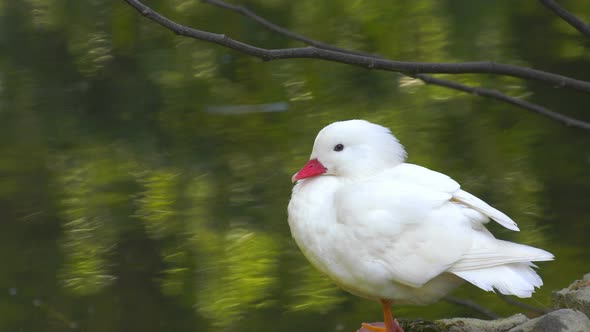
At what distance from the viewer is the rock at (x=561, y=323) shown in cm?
88

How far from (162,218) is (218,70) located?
25 centimetres

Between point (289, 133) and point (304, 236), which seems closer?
point (304, 236)

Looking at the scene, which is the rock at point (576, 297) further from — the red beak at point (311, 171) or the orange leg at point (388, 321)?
the red beak at point (311, 171)

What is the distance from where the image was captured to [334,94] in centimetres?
112

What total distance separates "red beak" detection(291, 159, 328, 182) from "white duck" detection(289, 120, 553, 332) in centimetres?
2

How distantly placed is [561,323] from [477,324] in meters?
0.16

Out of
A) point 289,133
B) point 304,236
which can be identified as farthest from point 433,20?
point 304,236

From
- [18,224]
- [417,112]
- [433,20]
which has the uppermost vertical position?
[433,20]

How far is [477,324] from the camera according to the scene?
104cm

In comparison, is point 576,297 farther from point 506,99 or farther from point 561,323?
point 506,99

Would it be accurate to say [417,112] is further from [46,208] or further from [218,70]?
[46,208]

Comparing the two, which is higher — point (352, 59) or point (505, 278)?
point (352, 59)

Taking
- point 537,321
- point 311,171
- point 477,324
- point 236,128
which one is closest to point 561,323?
point 537,321

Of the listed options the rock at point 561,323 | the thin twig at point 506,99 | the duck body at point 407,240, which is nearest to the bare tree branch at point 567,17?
the thin twig at point 506,99
